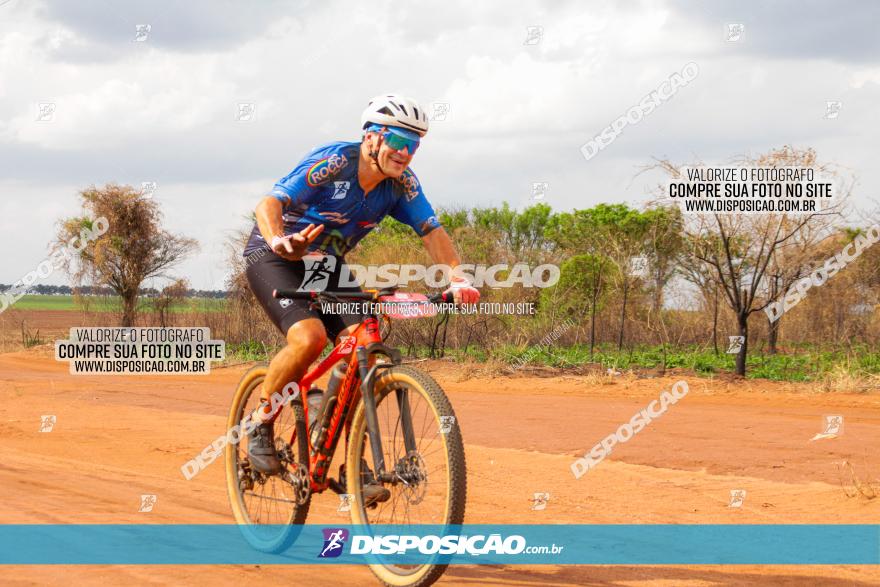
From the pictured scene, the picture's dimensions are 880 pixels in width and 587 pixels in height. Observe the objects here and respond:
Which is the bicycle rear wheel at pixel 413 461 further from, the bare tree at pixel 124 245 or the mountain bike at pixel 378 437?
the bare tree at pixel 124 245

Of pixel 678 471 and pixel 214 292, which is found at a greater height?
pixel 214 292

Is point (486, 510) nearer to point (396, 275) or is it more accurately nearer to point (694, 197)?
point (694, 197)

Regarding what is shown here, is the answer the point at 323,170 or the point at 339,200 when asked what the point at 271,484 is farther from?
the point at 323,170

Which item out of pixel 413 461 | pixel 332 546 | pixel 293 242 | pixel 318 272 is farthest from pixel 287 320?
pixel 332 546

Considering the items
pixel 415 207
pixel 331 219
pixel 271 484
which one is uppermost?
pixel 415 207

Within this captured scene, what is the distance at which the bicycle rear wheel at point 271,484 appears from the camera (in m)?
5.86

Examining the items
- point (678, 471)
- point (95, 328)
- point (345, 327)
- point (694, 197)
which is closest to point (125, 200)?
point (95, 328)

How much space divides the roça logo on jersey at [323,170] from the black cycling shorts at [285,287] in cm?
54

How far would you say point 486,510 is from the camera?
25.7ft

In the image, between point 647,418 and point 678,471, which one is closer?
point 678,471

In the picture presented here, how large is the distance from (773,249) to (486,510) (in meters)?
12.4

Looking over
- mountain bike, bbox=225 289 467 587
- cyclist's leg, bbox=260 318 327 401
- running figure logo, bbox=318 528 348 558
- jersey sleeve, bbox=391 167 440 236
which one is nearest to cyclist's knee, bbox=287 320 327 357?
cyclist's leg, bbox=260 318 327 401

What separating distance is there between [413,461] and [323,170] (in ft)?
6.15

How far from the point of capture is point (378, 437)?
511 cm
